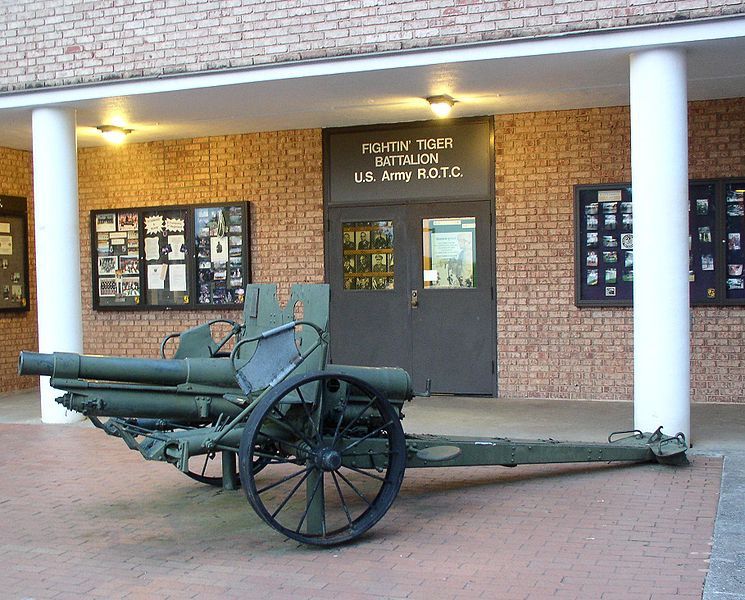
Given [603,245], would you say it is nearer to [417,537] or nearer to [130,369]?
[417,537]

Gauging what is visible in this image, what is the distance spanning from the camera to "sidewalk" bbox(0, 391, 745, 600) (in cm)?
504

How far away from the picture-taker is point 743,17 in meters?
7.66

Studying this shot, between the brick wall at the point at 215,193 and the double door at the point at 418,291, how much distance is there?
0.46m

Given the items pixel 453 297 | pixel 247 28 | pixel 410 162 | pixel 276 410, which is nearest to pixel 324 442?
pixel 276 410

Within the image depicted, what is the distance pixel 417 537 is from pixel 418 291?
5995 millimetres

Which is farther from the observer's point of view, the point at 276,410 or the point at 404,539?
the point at 404,539

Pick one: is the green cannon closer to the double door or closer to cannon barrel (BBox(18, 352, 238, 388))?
cannon barrel (BBox(18, 352, 238, 388))

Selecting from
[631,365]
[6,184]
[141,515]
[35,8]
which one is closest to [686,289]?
[631,365]

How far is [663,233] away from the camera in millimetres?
8086

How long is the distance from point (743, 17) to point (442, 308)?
16.6 ft

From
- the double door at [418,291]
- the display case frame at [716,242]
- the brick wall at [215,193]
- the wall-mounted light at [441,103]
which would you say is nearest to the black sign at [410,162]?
the double door at [418,291]

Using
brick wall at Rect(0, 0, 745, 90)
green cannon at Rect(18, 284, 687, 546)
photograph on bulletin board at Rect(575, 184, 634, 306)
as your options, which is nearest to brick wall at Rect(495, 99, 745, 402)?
photograph on bulletin board at Rect(575, 184, 634, 306)

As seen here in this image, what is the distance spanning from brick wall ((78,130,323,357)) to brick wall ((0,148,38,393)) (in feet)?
2.54

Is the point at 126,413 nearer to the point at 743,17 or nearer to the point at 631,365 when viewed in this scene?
the point at 743,17
